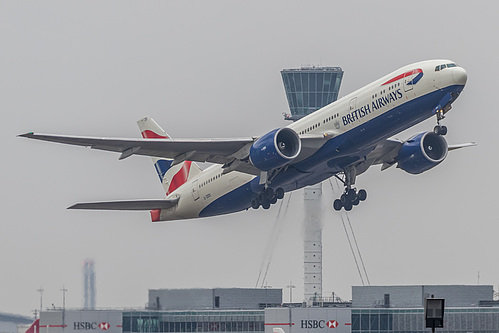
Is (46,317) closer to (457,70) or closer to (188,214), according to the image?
(188,214)

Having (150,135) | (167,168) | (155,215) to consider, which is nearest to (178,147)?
(155,215)

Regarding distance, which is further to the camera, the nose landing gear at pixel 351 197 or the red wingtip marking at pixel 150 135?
the red wingtip marking at pixel 150 135

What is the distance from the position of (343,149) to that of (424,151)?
26.0 ft

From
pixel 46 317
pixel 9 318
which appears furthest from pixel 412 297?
pixel 9 318

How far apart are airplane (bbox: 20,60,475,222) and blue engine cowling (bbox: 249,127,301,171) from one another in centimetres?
6

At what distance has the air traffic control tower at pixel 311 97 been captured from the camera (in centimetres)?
18950

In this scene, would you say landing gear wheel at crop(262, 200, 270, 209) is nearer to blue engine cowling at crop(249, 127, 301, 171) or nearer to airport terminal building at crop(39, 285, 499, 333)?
blue engine cowling at crop(249, 127, 301, 171)

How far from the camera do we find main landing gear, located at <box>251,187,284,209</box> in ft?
261

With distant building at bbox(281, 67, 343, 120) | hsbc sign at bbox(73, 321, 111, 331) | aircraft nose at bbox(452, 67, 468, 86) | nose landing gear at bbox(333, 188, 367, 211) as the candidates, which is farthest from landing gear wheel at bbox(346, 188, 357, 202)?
distant building at bbox(281, 67, 343, 120)

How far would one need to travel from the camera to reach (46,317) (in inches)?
4208

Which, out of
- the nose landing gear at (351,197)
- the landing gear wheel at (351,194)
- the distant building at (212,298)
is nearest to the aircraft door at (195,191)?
the nose landing gear at (351,197)

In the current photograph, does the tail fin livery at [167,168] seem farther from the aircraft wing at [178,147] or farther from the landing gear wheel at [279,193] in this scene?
the landing gear wheel at [279,193]

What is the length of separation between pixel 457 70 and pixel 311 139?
374 inches

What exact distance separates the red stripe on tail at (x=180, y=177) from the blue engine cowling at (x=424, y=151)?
1585 cm
